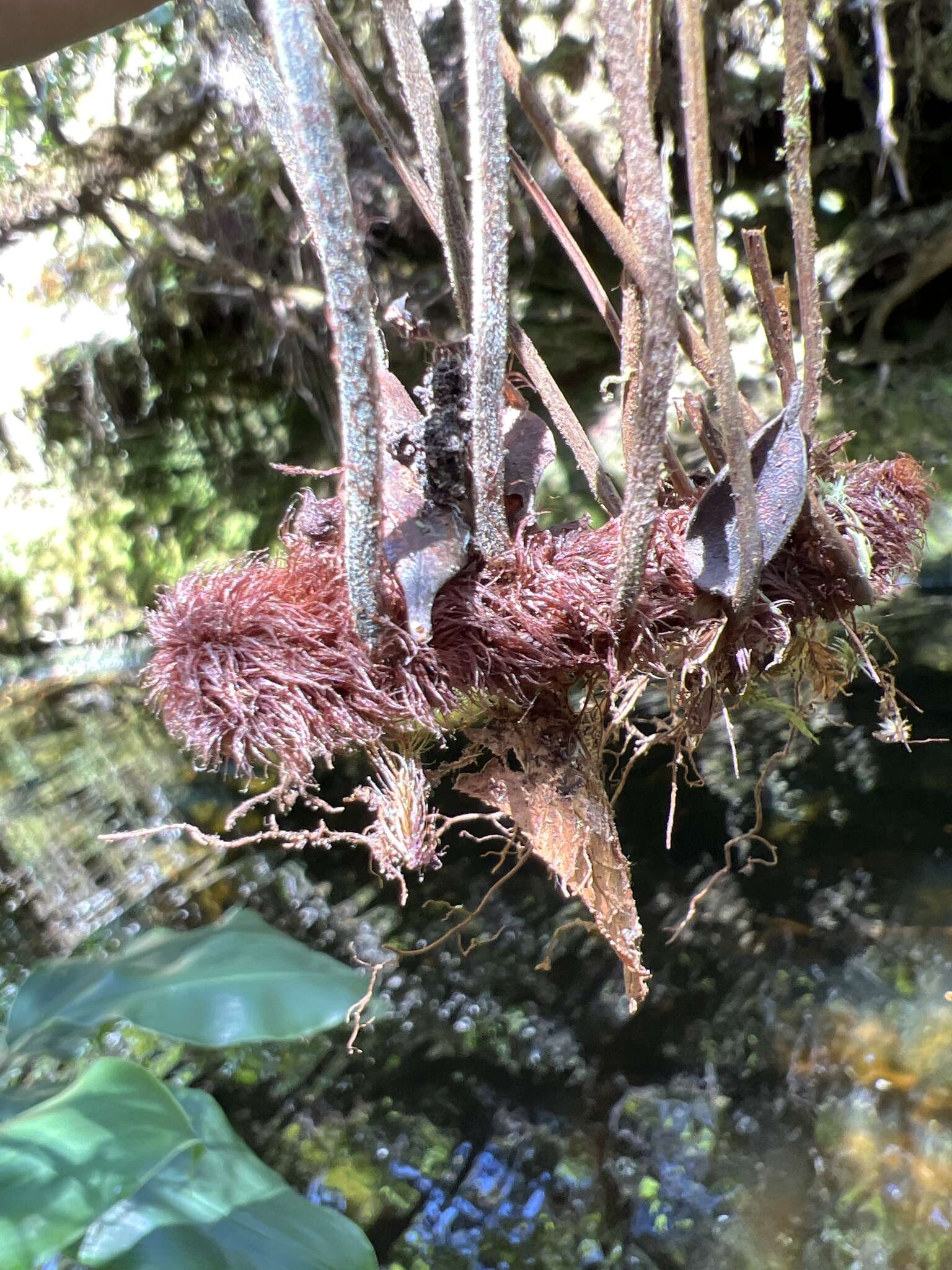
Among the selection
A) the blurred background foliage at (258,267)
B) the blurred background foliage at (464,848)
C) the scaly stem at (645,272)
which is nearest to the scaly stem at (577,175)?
the scaly stem at (645,272)

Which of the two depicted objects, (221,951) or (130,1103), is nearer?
(130,1103)

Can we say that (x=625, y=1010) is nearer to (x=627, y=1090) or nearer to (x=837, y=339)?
(x=627, y=1090)

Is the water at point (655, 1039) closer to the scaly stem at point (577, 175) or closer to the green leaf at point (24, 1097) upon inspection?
the green leaf at point (24, 1097)

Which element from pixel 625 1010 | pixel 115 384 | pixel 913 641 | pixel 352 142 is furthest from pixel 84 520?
pixel 913 641

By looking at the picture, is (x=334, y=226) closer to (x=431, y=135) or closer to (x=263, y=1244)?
(x=431, y=135)

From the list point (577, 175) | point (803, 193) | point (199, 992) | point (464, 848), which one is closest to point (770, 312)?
point (803, 193)

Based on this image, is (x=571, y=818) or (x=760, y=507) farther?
(x=571, y=818)
